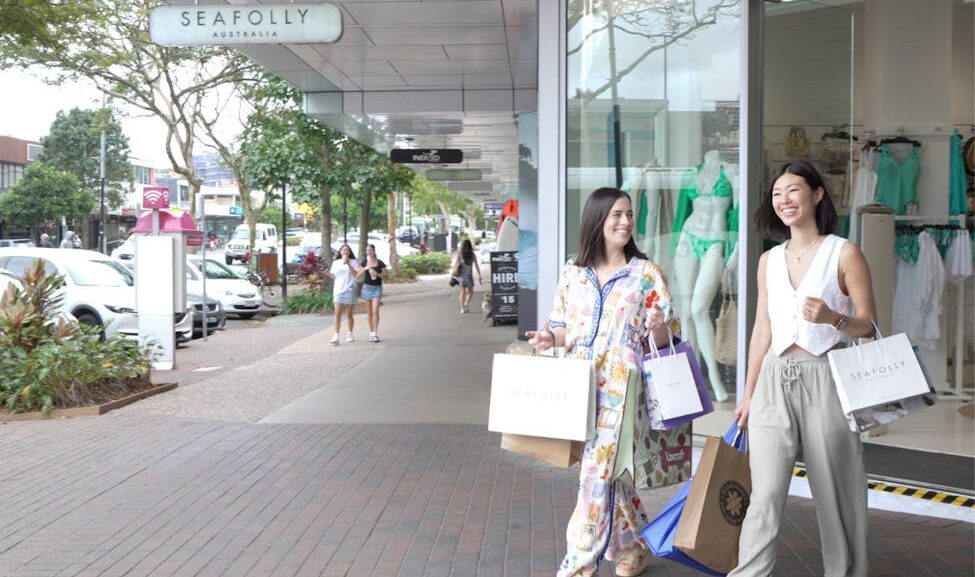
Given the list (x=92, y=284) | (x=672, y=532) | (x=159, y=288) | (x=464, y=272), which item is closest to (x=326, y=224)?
(x=464, y=272)

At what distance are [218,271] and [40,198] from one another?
37774 mm

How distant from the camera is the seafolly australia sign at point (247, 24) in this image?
9.47 metres

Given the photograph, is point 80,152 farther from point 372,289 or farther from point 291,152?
point 372,289

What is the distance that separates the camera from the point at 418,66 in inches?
630

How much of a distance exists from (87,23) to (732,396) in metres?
21.4

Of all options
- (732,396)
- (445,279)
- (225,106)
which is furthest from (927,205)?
(445,279)

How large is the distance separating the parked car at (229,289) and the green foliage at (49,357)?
11353 mm

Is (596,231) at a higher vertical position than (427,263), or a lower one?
higher

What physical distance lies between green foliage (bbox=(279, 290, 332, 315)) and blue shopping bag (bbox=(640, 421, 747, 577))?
22463 millimetres

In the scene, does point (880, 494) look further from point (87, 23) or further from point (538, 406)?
point (87, 23)

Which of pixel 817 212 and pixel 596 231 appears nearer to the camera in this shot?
pixel 817 212

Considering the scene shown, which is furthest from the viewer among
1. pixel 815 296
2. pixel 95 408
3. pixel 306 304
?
pixel 306 304

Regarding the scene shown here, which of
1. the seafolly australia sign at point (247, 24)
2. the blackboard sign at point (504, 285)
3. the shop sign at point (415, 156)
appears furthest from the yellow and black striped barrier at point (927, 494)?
the shop sign at point (415, 156)

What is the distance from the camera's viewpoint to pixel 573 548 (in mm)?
5016
